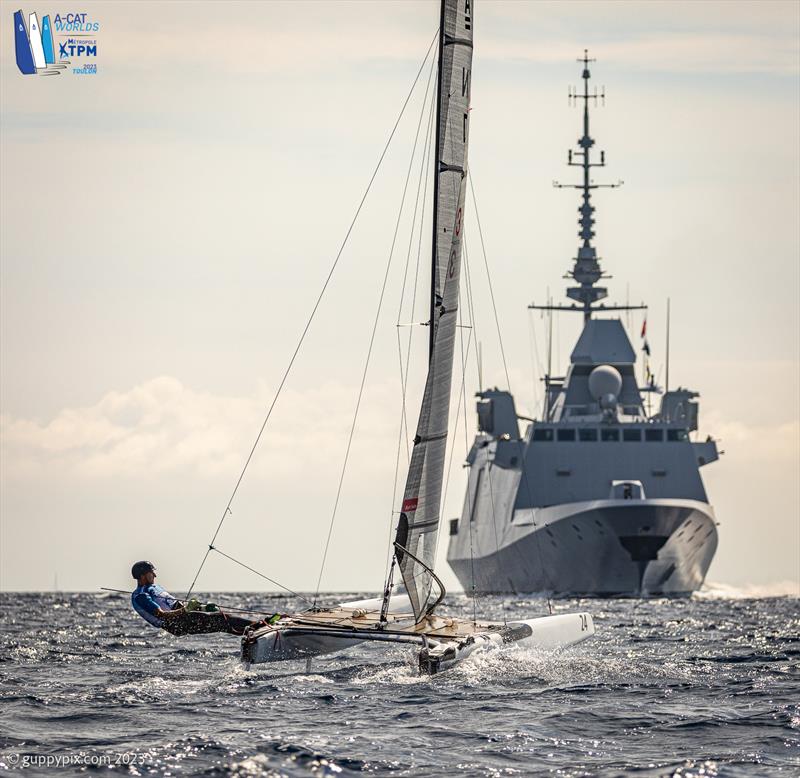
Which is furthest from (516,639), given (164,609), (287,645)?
(164,609)

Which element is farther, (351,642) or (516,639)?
(516,639)

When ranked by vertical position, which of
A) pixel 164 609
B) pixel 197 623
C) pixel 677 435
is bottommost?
pixel 197 623

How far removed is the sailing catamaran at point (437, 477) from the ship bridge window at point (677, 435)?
42.4 metres

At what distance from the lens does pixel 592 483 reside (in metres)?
64.3

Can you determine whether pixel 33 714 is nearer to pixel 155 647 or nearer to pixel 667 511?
pixel 155 647

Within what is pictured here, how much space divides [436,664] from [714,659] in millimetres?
7329

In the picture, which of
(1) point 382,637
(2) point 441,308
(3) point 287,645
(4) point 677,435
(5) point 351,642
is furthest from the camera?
(4) point 677,435

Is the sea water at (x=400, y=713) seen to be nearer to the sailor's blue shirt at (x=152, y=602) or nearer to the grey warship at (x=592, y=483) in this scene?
the sailor's blue shirt at (x=152, y=602)

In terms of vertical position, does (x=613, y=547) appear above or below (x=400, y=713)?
above

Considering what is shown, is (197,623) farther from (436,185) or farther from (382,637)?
(436,185)

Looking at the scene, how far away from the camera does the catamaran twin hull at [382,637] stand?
2003 centimetres

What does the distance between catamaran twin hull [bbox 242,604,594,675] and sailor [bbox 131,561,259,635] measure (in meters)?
Result: 0.78

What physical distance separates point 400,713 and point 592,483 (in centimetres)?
4830

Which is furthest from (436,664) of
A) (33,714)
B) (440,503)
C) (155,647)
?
(155,647)
